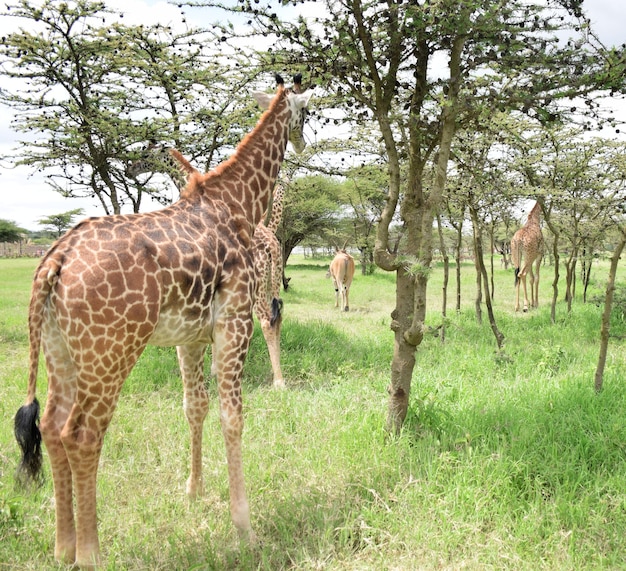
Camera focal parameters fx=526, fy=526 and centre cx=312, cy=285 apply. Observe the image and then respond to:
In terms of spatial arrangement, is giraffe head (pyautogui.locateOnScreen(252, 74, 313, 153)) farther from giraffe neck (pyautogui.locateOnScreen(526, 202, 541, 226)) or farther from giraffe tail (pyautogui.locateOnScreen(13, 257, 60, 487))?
giraffe neck (pyautogui.locateOnScreen(526, 202, 541, 226))

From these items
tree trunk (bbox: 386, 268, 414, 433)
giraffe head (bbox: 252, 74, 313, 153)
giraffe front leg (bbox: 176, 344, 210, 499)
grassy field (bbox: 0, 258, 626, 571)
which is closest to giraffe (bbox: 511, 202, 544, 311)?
grassy field (bbox: 0, 258, 626, 571)

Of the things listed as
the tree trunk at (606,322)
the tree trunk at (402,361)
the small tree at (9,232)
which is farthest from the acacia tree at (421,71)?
the small tree at (9,232)

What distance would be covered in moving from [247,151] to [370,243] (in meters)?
17.6

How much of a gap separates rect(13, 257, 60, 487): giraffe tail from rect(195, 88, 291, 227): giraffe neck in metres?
1.11

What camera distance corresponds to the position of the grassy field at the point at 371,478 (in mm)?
2783

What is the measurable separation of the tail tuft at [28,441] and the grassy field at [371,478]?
21cm

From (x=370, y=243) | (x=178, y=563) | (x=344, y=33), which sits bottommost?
(x=178, y=563)

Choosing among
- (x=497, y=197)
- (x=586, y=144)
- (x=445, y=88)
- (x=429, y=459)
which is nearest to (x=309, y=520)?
(x=429, y=459)

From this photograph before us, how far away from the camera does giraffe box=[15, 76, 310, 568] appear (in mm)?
2502

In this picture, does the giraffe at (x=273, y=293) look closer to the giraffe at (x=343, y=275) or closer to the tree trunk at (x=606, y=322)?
the tree trunk at (x=606, y=322)

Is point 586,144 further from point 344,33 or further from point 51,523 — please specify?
point 51,523

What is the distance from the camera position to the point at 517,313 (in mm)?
11391

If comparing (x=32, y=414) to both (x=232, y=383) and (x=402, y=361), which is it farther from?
(x=402, y=361)

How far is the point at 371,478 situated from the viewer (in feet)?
11.2
